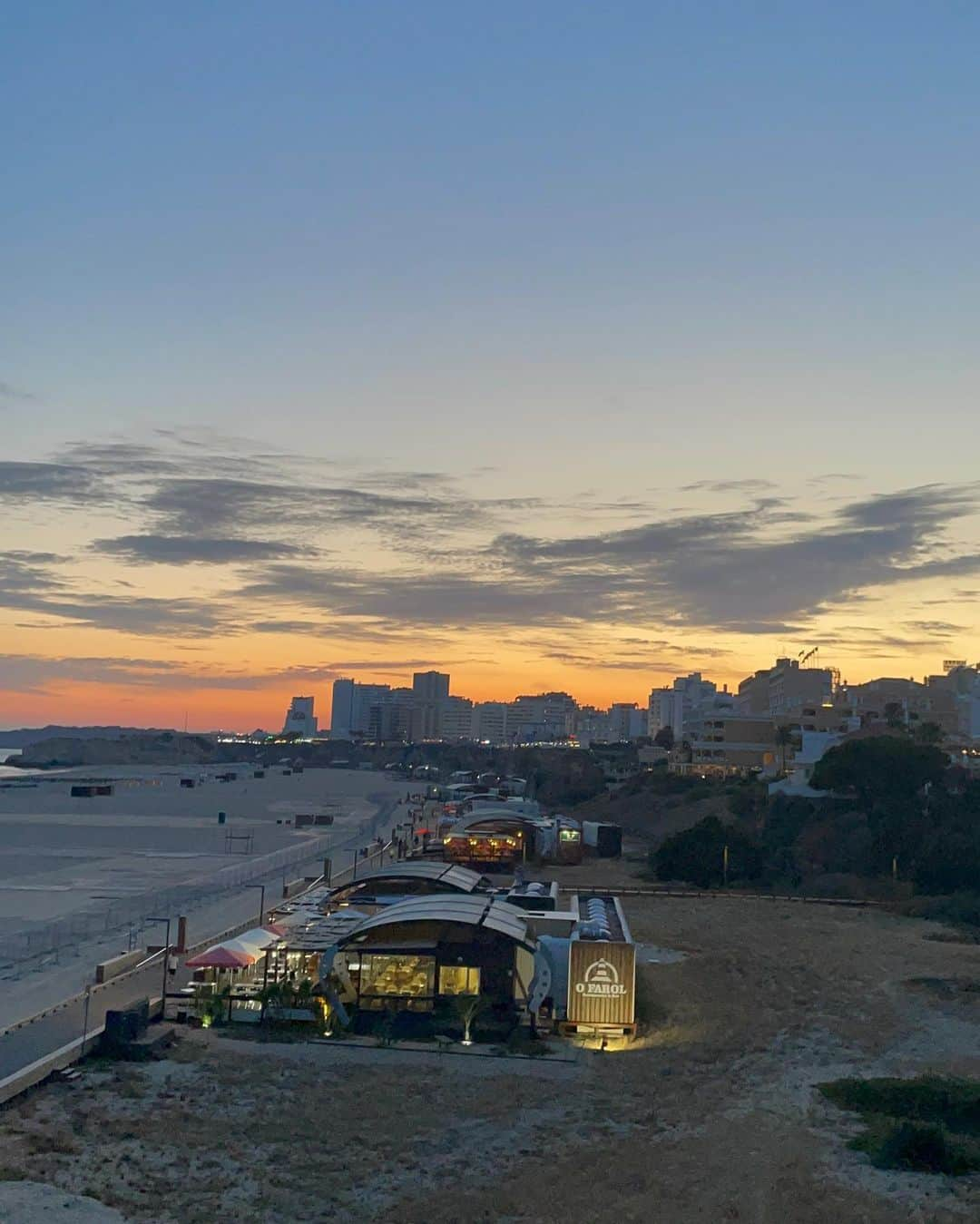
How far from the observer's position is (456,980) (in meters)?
18.0

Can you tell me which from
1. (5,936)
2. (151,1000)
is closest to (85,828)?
(5,936)

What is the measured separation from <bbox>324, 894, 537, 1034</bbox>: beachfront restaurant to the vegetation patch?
5037 millimetres

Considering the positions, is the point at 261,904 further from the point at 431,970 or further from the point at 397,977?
the point at 431,970

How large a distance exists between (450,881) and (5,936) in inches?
395

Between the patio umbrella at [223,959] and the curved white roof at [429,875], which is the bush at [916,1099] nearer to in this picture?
the patio umbrella at [223,959]

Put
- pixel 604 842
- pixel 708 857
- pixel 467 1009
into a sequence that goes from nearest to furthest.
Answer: pixel 467 1009
pixel 708 857
pixel 604 842

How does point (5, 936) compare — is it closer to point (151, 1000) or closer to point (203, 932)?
point (203, 932)

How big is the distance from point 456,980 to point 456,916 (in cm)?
101

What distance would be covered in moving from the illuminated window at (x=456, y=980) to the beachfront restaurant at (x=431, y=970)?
0.01m

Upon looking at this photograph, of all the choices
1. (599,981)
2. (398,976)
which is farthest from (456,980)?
(599,981)

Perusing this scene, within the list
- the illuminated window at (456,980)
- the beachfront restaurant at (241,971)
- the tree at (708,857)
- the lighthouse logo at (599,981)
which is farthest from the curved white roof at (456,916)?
the tree at (708,857)

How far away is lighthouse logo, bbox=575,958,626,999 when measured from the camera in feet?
59.5

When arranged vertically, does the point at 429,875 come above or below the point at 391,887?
above

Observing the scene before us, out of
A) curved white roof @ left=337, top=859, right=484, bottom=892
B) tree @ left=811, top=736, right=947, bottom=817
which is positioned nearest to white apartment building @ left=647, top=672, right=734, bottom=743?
tree @ left=811, top=736, right=947, bottom=817
